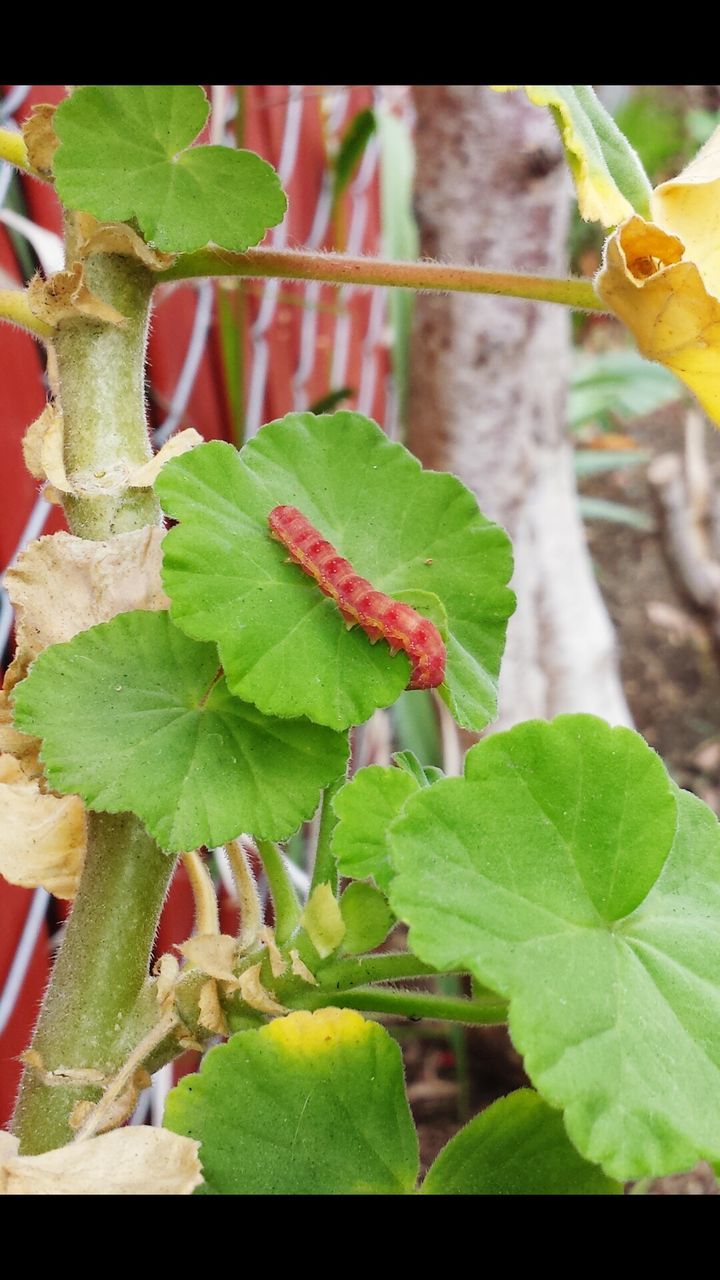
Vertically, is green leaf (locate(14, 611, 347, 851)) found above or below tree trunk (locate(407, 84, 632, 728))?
below

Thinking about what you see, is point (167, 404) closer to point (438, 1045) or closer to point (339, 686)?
point (339, 686)

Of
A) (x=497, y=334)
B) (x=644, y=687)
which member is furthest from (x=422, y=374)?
(x=644, y=687)

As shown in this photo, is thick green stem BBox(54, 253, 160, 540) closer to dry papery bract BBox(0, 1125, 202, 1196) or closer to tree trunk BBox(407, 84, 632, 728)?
dry papery bract BBox(0, 1125, 202, 1196)

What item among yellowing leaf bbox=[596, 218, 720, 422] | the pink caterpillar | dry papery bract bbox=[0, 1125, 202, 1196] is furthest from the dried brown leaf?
dry papery bract bbox=[0, 1125, 202, 1196]

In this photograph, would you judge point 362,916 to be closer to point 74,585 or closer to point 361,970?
point 361,970

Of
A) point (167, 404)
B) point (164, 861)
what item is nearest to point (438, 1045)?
point (167, 404)

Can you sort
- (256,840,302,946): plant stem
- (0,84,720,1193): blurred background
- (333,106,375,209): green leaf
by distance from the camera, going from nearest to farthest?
(256,840,302,946): plant stem → (0,84,720,1193): blurred background → (333,106,375,209): green leaf
